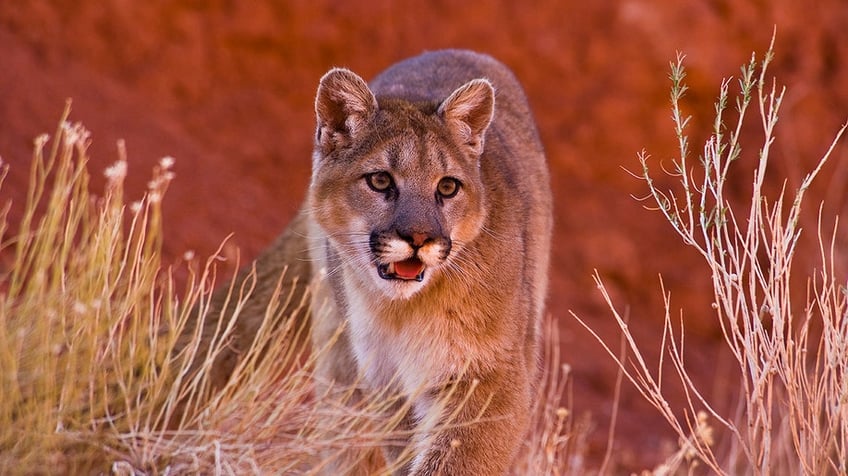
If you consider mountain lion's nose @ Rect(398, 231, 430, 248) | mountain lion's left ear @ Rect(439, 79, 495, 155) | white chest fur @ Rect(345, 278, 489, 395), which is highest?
mountain lion's left ear @ Rect(439, 79, 495, 155)

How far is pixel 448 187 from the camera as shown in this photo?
5004 millimetres

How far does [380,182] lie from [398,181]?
Answer: 9 cm

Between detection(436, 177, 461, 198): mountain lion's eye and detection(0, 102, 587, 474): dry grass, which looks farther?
detection(436, 177, 461, 198): mountain lion's eye

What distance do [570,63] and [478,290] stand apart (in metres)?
7.97

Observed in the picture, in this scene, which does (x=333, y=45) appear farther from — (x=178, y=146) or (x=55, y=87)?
(x=55, y=87)

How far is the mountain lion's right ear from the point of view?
5.12 metres

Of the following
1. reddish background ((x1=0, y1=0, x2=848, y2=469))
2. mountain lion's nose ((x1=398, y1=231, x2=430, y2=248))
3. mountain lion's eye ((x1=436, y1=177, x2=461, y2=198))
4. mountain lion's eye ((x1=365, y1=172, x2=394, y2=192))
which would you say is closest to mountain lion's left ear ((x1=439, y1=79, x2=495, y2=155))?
mountain lion's eye ((x1=436, y1=177, x2=461, y2=198))

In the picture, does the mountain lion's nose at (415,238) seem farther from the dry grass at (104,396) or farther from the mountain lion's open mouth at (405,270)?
the dry grass at (104,396)

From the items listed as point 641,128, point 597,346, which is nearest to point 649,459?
point 597,346

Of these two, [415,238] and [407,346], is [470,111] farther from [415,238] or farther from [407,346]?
[407,346]

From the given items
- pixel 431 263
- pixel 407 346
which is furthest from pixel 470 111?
pixel 407 346

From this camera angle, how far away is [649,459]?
963cm

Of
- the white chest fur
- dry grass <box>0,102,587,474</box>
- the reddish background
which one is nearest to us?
dry grass <box>0,102,587,474</box>

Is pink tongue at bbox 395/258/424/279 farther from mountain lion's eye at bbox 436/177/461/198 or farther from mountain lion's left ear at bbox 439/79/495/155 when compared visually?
mountain lion's left ear at bbox 439/79/495/155
